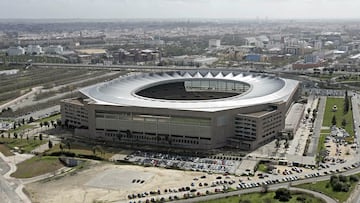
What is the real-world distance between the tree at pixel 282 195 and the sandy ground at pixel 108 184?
755 centimetres

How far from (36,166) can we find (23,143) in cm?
1067

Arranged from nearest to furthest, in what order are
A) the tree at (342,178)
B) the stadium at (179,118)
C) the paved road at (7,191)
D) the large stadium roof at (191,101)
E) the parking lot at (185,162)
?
the paved road at (7,191) < the tree at (342,178) < the parking lot at (185,162) < the stadium at (179,118) < the large stadium roof at (191,101)

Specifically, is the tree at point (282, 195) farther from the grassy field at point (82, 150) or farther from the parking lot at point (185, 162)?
the grassy field at point (82, 150)

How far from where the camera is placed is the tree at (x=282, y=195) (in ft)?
136

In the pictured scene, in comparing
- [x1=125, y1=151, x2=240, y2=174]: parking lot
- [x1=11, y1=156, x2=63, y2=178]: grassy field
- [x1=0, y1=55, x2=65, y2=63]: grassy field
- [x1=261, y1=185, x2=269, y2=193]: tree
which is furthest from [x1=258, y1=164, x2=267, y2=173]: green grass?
[x1=0, y1=55, x2=65, y2=63]: grassy field

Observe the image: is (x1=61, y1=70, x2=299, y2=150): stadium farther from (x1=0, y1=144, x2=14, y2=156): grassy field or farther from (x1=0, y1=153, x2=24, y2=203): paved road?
(x1=0, y1=153, x2=24, y2=203): paved road

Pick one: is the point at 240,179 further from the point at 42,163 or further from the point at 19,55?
the point at 19,55

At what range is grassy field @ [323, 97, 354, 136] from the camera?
228 ft

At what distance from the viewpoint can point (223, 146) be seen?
6019cm

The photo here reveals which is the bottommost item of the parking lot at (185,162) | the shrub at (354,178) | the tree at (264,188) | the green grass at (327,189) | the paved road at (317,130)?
the parking lot at (185,162)

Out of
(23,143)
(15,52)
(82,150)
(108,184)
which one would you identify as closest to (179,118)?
(82,150)

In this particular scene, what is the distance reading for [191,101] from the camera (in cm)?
6475

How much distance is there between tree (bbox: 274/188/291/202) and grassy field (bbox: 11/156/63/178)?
2553cm

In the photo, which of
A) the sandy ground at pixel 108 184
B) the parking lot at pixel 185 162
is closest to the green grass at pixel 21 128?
the parking lot at pixel 185 162
